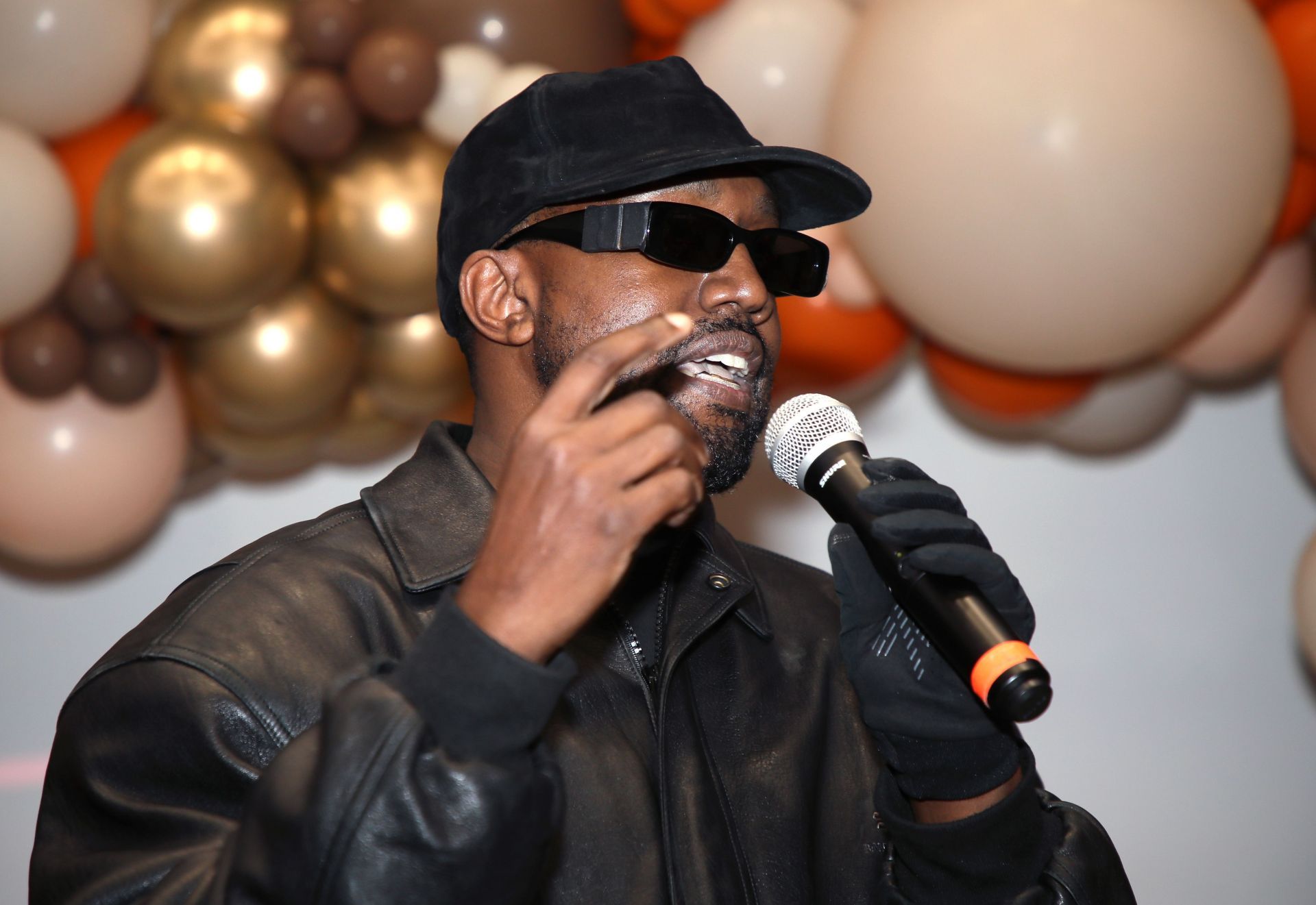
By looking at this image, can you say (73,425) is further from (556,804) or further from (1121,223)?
(1121,223)

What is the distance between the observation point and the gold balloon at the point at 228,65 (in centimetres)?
271

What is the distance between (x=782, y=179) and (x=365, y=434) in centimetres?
152

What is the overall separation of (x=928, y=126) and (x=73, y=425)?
195cm

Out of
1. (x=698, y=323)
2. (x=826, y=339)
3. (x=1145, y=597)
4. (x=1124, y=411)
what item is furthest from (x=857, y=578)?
(x=1145, y=597)

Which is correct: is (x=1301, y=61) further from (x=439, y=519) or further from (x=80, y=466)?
(x=80, y=466)

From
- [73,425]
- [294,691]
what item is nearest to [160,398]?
[73,425]

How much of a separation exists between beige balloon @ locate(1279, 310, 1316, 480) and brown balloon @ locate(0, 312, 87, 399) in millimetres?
2797

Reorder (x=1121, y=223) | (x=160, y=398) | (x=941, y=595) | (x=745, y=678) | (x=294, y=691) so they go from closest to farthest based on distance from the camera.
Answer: (x=941, y=595), (x=294, y=691), (x=745, y=678), (x=1121, y=223), (x=160, y=398)

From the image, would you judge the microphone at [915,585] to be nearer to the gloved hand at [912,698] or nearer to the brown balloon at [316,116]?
the gloved hand at [912,698]

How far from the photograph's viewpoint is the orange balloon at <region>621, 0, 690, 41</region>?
113 inches

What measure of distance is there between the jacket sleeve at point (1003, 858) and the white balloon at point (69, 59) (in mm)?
2235

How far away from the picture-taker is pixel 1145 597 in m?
3.53

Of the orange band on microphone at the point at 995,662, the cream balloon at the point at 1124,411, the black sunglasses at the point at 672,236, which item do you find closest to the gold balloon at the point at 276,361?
the black sunglasses at the point at 672,236

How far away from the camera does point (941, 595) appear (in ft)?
4.47
